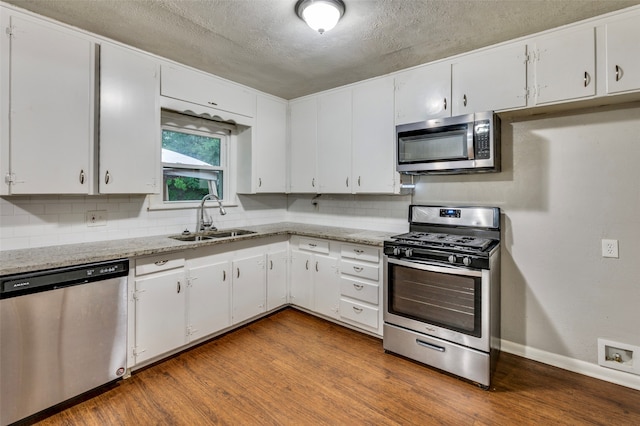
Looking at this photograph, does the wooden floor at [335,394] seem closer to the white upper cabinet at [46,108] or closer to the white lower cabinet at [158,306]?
the white lower cabinet at [158,306]

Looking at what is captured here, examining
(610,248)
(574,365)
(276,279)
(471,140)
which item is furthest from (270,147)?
(574,365)

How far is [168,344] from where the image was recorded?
2.44m

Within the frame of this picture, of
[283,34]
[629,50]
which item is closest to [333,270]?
[283,34]

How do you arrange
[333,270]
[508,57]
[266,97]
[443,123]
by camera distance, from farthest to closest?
[266,97]
[333,270]
[443,123]
[508,57]

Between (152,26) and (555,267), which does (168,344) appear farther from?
(555,267)

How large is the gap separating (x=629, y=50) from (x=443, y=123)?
1.14 meters

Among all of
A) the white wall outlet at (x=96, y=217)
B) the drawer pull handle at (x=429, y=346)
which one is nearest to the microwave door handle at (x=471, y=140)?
the drawer pull handle at (x=429, y=346)

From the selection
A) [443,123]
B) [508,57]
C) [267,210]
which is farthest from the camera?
[267,210]

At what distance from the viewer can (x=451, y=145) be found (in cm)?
249

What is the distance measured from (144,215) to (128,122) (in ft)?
2.78

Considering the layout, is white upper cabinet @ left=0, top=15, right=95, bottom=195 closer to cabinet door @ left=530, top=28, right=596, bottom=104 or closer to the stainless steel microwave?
the stainless steel microwave

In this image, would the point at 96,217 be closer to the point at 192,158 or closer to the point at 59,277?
the point at 59,277

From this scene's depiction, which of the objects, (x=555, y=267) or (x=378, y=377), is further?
(x=555, y=267)

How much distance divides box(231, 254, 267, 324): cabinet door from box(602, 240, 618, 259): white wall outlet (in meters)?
2.87
